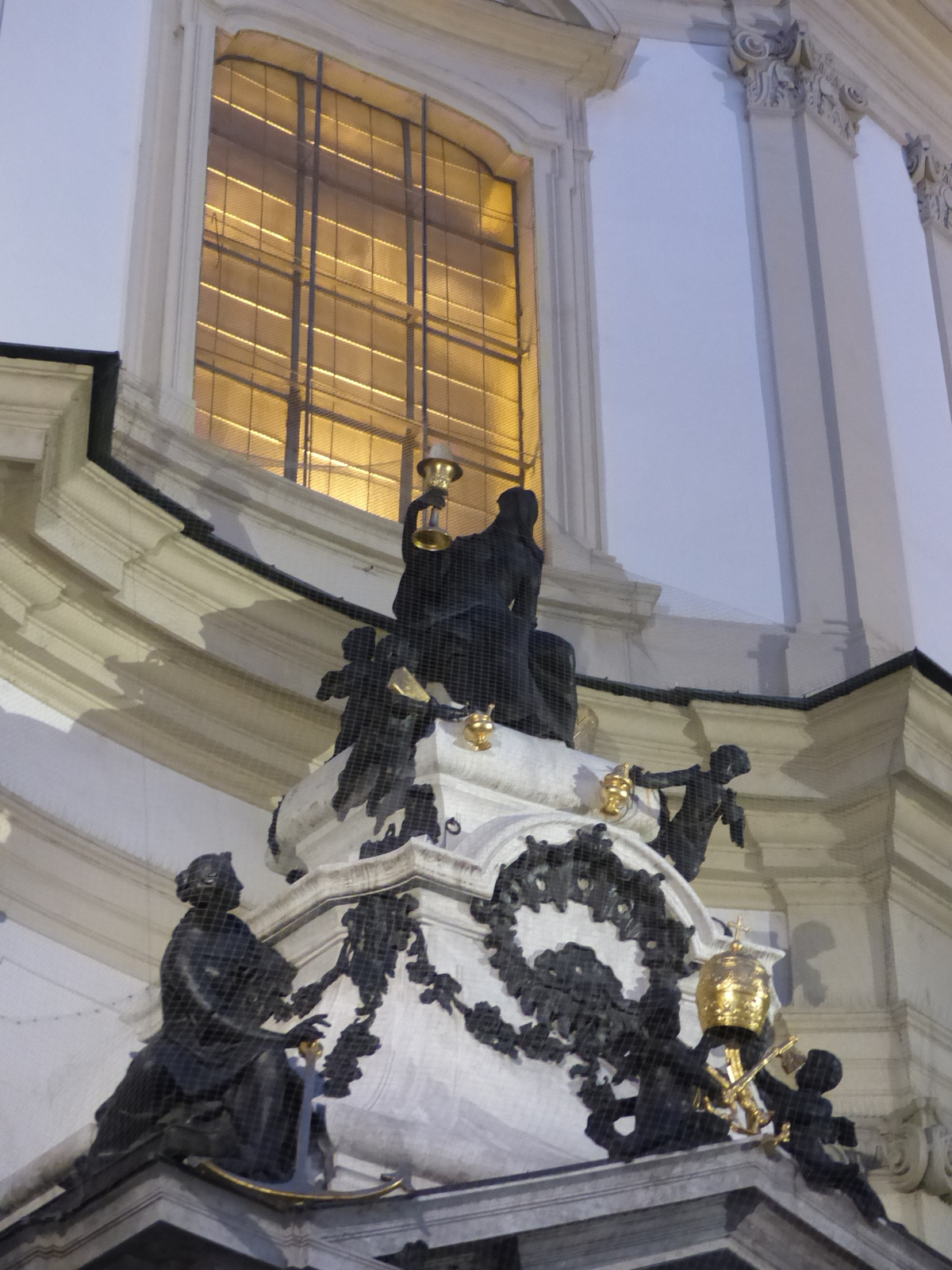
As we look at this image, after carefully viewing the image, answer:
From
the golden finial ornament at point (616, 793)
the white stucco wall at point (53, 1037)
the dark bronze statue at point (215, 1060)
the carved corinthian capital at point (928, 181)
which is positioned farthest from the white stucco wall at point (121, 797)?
the carved corinthian capital at point (928, 181)

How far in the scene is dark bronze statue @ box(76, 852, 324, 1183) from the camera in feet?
21.6

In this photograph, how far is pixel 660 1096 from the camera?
711 cm

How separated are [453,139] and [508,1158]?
27.7 feet

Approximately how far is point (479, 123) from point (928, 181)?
2.87 meters

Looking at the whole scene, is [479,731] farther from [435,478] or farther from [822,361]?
[822,361]

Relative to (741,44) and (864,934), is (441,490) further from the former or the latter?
(741,44)

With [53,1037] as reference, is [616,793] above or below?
above

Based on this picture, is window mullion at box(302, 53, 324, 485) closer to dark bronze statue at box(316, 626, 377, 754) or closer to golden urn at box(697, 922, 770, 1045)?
dark bronze statue at box(316, 626, 377, 754)

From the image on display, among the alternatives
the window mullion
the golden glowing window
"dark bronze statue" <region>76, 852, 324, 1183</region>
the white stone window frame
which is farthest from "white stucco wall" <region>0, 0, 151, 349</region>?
"dark bronze statue" <region>76, 852, 324, 1183</region>

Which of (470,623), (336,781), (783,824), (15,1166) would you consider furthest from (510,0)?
(15,1166)

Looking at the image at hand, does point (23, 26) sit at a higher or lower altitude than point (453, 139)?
lower

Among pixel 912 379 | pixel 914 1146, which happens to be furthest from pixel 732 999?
pixel 912 379

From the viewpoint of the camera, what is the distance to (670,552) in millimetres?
12984

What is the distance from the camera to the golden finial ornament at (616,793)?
28.2ft
